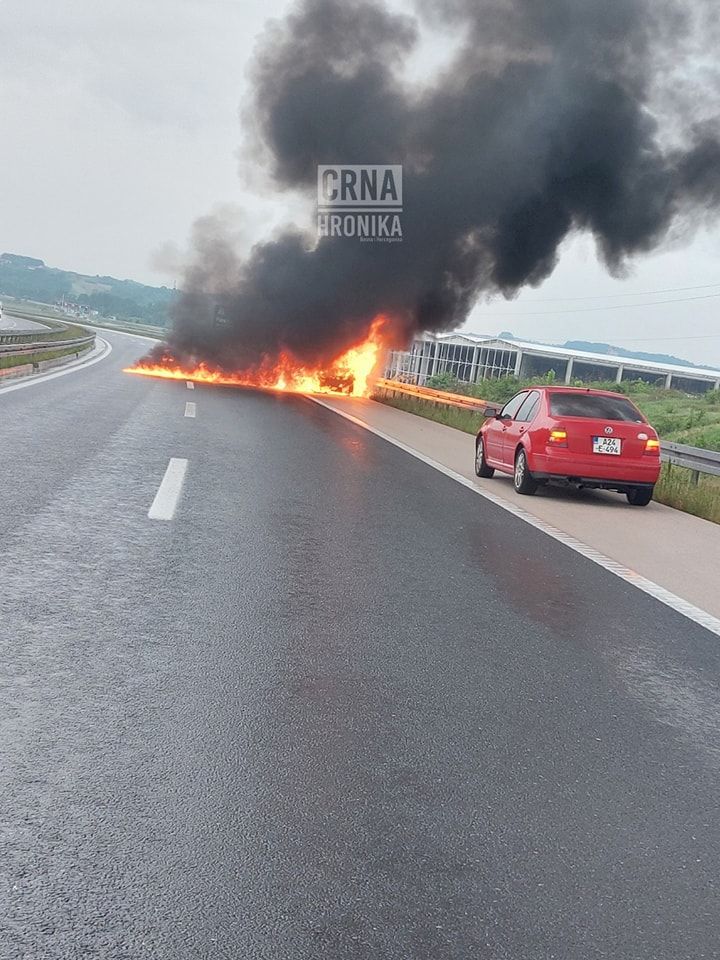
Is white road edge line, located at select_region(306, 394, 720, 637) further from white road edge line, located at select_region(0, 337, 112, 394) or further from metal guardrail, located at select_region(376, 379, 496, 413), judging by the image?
metal guardrail, located at select_region(376, 379, 496, 413)

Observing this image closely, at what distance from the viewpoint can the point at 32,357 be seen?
26.9 meters

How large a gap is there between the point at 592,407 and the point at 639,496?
125 cm

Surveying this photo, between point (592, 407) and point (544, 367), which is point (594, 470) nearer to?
point (592, 407)

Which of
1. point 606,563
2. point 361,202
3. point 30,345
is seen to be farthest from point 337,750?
point 361,202

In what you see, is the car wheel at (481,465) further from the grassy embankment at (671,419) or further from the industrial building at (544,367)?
the industrial building at (544,367)

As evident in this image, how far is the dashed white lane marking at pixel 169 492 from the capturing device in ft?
27.6

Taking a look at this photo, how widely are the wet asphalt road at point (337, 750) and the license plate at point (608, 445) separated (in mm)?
4137

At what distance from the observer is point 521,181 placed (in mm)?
33656

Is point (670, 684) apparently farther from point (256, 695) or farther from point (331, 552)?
point (331, 552)

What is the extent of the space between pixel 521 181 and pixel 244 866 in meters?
33.2

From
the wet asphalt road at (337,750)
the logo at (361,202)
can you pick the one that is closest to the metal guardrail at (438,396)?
the logo at (361,202)

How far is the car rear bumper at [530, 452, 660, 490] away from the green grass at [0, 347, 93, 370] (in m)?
14.7

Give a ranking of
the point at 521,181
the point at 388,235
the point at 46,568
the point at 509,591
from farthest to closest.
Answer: the point at 388,235
the point at 521,181
the point at 509,591
the point at 46,568

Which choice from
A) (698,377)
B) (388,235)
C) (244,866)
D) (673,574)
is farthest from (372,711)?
(698,377)
